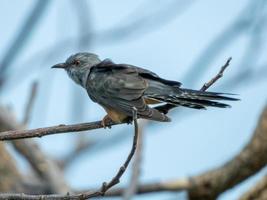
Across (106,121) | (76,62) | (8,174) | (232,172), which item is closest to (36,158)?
(8,174)

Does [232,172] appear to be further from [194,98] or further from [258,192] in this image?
[194,98]

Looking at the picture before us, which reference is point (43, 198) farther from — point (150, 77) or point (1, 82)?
point (1, 82)

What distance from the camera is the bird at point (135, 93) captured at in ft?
14.5

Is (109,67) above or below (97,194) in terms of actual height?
above

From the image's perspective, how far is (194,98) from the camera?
445 cm

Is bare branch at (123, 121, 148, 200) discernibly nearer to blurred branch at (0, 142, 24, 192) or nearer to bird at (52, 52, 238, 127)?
bird at (52, 52, 238, 127)

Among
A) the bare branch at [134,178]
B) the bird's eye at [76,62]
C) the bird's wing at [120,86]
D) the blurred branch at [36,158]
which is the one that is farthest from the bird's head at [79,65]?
the blurred branch at [36,158]

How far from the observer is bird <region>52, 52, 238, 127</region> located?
14.5 ft

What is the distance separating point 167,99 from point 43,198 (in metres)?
1.29

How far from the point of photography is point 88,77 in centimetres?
527

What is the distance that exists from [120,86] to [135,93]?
0.62 feet

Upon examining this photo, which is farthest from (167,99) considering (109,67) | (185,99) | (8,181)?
(8,181)

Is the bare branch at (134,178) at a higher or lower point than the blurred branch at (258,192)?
lower

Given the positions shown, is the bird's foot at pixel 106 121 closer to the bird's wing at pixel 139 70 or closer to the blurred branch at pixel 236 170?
the bird's wing at pixel 139 70
